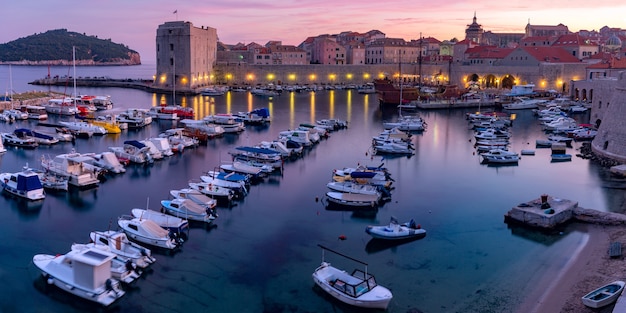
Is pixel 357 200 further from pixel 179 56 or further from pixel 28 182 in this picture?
pixel 179 56

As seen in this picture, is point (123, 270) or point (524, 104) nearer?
point (123, 270)

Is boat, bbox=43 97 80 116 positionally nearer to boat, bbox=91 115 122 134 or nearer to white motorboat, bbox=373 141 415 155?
boat, bbox=91 115 122 134

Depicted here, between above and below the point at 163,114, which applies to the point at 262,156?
below

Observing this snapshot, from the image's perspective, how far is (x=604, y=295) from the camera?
8172 millimetres

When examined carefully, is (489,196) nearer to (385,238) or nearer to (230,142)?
(385,238)

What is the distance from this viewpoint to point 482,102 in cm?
3875

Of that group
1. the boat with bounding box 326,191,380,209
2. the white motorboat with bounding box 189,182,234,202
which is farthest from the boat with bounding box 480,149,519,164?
the white motorboat with bounding box 189,182,234,202

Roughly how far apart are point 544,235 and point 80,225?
982 cm

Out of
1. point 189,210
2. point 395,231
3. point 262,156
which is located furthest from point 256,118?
point 395,231

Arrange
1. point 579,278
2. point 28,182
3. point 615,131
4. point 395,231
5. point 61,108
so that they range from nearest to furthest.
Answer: point 579,278, point 395,231, point 28,182, point 615,131, point 61,108

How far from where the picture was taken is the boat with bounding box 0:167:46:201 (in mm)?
13589

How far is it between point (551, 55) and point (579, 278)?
41237 millimetres

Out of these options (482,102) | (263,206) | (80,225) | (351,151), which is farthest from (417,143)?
(482,102)

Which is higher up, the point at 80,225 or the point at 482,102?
the point at 482,102
